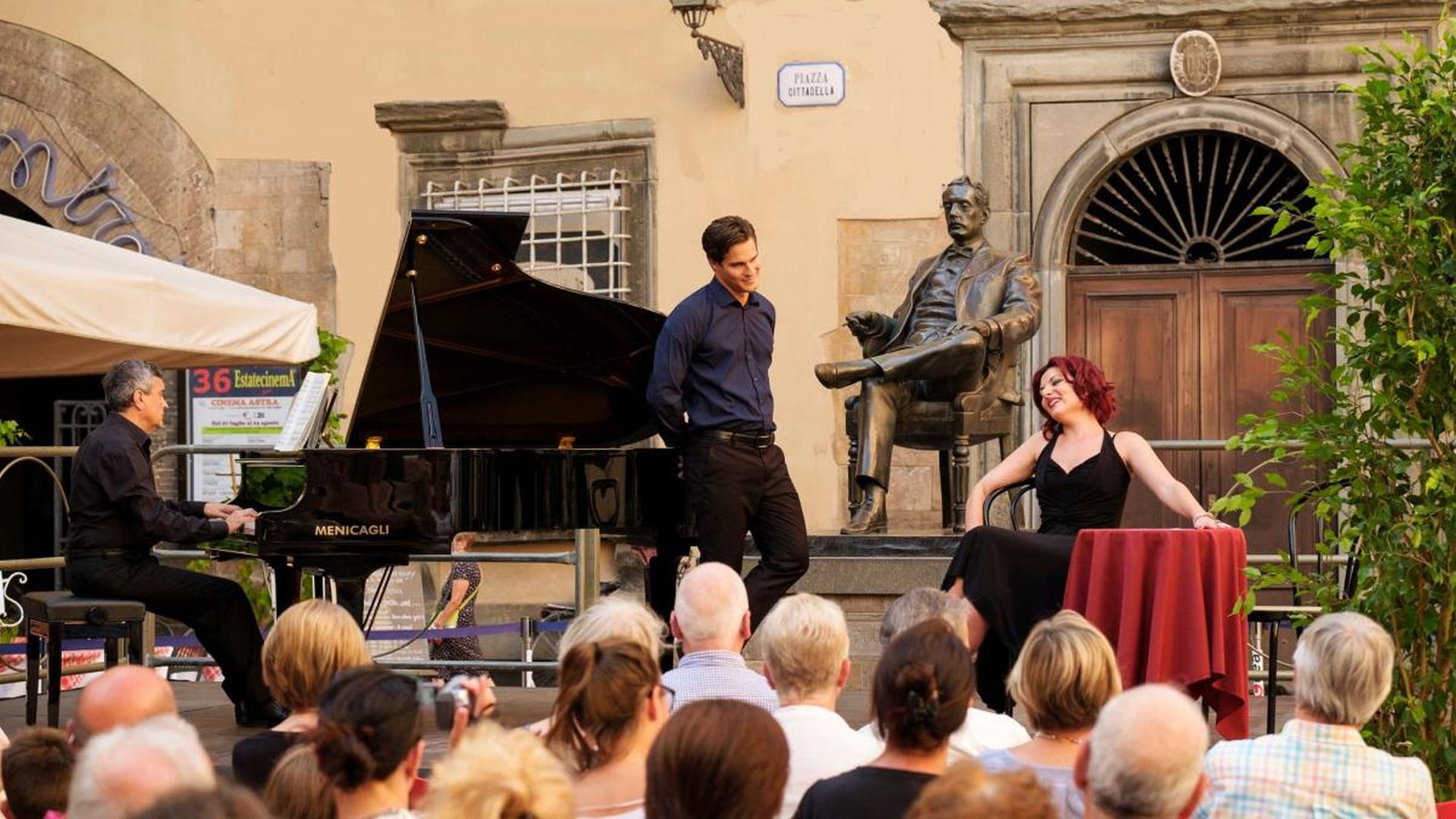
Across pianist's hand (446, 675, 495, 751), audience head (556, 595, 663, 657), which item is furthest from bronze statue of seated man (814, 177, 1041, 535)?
pianist's hand (446, 675, 495, 751)

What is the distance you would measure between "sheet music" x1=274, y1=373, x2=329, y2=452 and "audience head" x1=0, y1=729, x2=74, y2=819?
3522 millimetres

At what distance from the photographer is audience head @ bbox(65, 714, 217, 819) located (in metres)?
2.41

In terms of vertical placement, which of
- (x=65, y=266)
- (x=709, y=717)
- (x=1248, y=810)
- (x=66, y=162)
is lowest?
(x=1248, y=810)

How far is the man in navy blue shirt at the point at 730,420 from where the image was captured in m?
6.54

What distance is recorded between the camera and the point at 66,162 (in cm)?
1327

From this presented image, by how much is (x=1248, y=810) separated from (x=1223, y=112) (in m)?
8.19

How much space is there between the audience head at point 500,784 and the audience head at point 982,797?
1.36ft

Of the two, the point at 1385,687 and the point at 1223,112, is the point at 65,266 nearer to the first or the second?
the point at 1385,687

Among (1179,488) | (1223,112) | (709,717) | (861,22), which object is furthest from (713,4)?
(709,717)

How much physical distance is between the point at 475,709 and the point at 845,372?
197 inches

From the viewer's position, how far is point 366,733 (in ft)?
9.94

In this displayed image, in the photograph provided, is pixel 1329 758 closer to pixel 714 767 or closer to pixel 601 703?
pixel 601 703

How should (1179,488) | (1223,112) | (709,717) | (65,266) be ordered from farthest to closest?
(1223,112) < (65,266) < (1179,488) < (709,717)

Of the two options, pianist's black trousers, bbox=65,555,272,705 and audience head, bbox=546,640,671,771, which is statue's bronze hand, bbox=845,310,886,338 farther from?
Result: audience head, bbox=546,640,671,771
